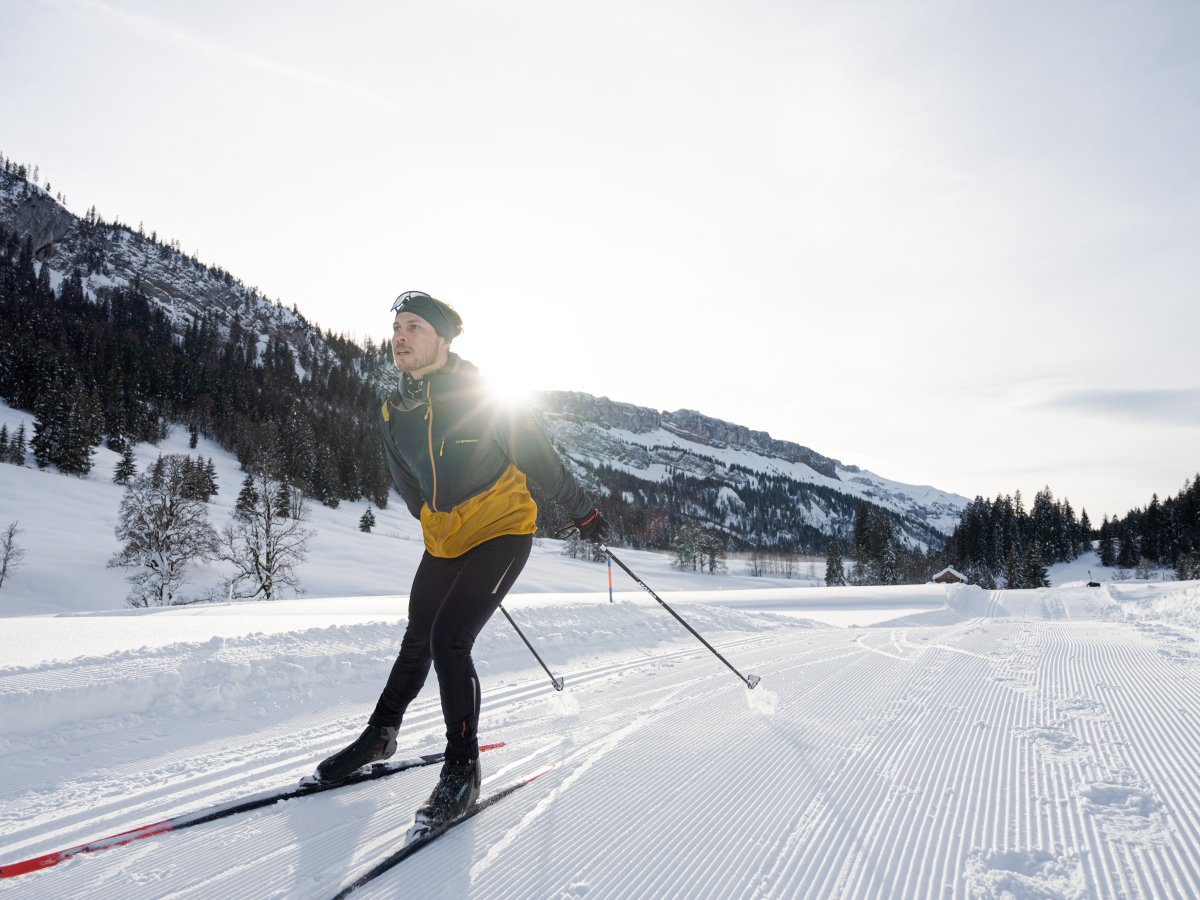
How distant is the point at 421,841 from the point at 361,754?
828 mm

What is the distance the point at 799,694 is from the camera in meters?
4.71

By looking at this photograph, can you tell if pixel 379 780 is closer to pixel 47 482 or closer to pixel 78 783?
pixel 78 783

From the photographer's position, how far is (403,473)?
10.9 ft

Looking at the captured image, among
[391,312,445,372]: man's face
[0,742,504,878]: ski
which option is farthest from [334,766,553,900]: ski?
[391,312,445,372]: man's face

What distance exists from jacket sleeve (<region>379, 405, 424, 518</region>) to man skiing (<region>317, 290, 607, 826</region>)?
0.03 meters

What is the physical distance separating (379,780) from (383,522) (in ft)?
248

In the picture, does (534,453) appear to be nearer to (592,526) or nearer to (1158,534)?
(592,526)

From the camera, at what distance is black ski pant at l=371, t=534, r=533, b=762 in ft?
8.85

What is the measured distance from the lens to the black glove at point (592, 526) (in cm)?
349

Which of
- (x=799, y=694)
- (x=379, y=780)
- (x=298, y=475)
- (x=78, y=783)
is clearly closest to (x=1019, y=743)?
(x=799, y=694)

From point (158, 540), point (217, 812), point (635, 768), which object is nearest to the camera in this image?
point (217, 812)

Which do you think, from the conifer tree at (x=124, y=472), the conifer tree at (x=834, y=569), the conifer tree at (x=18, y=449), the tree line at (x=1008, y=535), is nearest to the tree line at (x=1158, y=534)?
the tree line at (x=1008, y=535)

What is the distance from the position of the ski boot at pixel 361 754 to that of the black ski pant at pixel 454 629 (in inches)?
2.0

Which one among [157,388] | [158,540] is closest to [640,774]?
[158,540]
